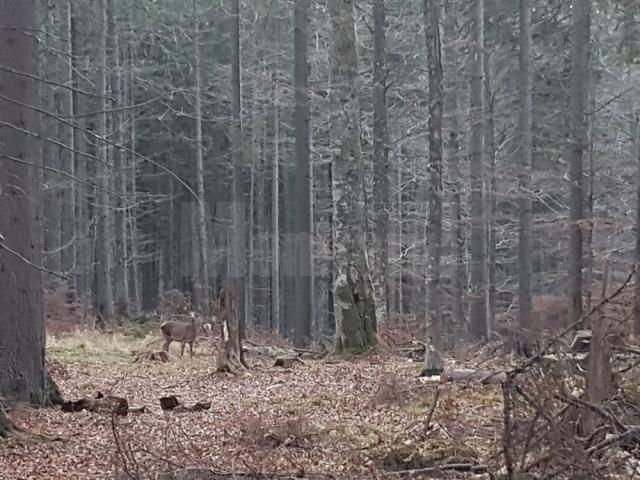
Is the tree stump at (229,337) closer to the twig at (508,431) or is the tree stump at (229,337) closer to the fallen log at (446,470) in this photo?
the fallen log at (446,470)

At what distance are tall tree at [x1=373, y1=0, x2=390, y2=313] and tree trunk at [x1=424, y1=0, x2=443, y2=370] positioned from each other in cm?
726

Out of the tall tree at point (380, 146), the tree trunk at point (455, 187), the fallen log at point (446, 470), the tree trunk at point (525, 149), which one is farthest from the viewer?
the tree trunk at point (455, 187)

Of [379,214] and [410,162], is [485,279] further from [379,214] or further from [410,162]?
[410,162]

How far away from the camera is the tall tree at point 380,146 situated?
18203 mm

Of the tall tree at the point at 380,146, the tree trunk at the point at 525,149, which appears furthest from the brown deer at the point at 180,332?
the tree trunk at the point at 525,149

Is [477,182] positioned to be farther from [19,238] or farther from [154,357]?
[19,238]

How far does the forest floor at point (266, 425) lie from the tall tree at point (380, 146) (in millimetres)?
6012

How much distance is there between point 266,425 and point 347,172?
743cm

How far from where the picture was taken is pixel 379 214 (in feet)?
61.6

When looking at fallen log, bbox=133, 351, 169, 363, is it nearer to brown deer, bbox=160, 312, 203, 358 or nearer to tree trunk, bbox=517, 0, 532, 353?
brown deer, bbox=160, 312, 203, 358

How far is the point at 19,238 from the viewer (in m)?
9.00

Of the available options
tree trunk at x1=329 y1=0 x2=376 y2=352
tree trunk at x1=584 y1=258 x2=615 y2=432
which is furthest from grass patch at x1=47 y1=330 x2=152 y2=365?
tree trunk at x1=584 y1=258 x2=615 y2=432

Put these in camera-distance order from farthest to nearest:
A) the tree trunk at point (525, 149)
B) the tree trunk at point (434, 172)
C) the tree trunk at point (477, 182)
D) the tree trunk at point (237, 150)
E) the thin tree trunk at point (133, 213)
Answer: the thin tree trunk at point (133, 213)
the tree trunk at point (237, 150)
the tree trunk at point (525, 149)
the tree trunk at point (477, 182)
the tree trunk at point (434, 172)

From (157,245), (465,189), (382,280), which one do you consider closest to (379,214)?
(382,280)
